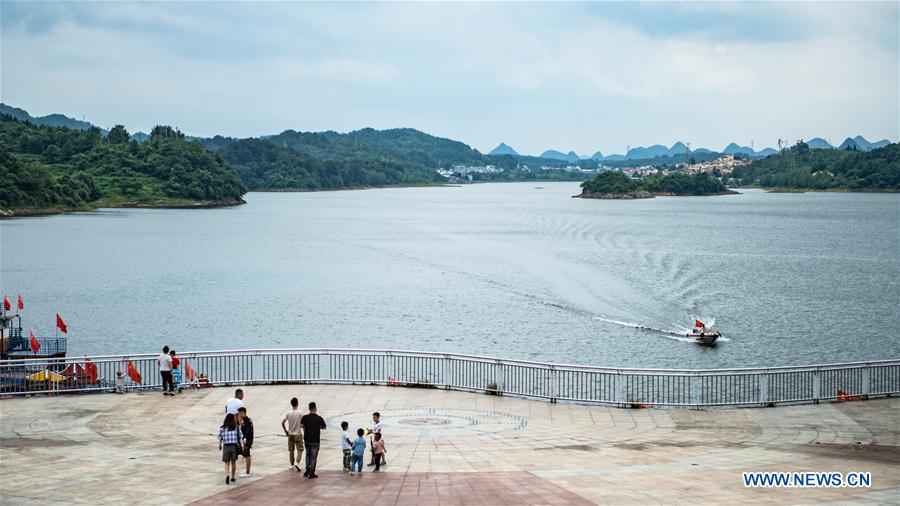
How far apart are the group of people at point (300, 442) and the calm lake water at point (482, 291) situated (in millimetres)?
34430

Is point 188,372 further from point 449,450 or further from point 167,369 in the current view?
point 449,450

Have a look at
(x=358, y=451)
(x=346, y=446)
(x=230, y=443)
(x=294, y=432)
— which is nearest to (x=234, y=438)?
(x=230, y=443)

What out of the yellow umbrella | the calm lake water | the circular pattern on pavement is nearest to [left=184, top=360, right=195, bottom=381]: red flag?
the yellow umbrella

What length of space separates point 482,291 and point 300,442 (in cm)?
6443

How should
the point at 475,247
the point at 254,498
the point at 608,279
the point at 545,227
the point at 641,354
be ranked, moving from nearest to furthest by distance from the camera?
the point at 254,498 < the point at 641,354 < the point at 608,279 < the point at 475,247 < the point at 545,227

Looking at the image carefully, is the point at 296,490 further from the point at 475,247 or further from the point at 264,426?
the point at 475,247

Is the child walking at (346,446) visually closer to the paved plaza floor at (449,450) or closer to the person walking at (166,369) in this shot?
the paved plaza floor at (449,450)

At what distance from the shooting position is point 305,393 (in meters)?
27.4

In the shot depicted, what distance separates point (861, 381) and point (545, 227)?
453ft

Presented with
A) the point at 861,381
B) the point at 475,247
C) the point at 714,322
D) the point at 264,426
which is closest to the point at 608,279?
the point at 714,322

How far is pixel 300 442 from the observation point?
19.0 metres

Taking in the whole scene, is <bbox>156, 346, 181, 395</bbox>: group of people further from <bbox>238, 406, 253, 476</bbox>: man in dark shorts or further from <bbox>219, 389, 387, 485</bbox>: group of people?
<bbox>238, 406, 253, 476</bbox>: man in dark shorts

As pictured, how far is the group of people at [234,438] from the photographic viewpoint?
17.8m

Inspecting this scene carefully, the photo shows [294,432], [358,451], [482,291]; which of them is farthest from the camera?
[482,291]
